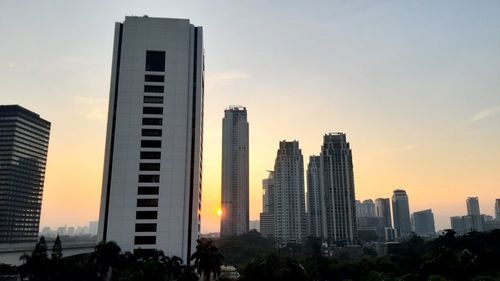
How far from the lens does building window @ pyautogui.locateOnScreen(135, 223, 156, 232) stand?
92188mm

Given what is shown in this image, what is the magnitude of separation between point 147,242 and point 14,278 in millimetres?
26388

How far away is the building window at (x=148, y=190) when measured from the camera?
94062 mm

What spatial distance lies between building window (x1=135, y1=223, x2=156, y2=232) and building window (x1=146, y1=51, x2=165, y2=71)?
1492 inches

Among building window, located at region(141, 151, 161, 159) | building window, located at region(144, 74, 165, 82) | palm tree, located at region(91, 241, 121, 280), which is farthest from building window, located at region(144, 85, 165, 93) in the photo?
palm tree, located at region(91, 241, 121, 280)

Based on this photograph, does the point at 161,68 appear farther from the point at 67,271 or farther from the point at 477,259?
the point at 477,259

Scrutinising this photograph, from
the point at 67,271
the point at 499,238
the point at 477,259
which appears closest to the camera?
the point at 67,271

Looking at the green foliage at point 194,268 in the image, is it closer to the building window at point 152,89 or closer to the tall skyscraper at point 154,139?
the tall skyscraper at point 154,139

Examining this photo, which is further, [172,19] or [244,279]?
[172,19]

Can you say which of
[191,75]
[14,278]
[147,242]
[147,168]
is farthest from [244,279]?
[191,75]

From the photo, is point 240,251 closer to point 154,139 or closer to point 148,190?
point 148,190

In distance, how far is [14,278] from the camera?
79.6m

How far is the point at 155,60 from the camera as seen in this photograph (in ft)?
335

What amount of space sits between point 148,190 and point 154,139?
477 inches

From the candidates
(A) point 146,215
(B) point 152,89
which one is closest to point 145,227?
(A) point 146,215
